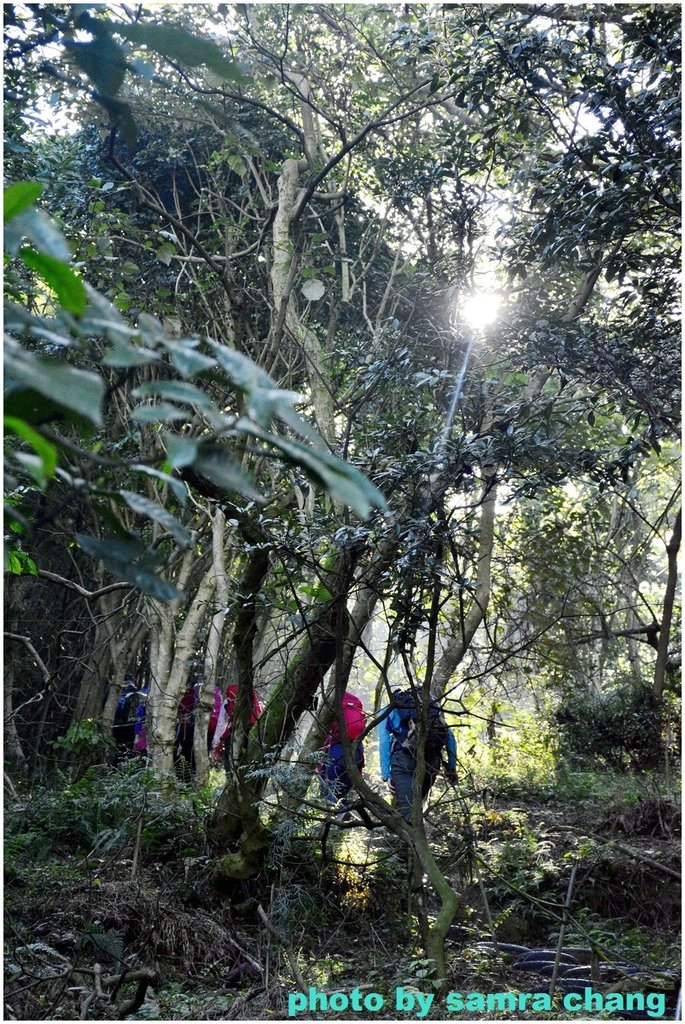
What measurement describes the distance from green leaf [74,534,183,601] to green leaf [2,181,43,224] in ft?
0.85

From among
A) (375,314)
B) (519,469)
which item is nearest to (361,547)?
(519,469)

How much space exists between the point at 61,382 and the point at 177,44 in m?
0.42

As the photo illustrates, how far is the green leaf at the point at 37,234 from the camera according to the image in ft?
1.98

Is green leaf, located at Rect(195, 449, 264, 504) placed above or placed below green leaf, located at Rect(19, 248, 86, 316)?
below

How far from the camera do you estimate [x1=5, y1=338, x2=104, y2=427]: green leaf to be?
0.54 metres

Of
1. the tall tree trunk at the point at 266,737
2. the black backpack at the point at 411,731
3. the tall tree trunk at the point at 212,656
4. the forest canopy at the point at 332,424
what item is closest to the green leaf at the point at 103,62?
the forest canopy at the point at 332,424

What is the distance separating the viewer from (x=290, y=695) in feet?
13.9

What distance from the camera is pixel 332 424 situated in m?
4.93

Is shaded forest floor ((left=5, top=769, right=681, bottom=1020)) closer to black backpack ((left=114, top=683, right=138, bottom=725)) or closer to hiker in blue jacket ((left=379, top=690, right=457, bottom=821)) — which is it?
hiker in blue jacket ((left=379, top=690, right=457, bottom=821))

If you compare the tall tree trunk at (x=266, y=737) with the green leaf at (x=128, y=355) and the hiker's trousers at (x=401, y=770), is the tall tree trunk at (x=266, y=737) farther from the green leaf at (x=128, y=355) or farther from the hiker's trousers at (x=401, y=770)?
the green leaf at (x=128, y=355)

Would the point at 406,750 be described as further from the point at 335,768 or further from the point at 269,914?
the point at 269,914

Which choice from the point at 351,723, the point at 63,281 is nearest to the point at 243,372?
the point at 63,281

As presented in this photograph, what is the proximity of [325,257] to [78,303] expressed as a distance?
6314 mm

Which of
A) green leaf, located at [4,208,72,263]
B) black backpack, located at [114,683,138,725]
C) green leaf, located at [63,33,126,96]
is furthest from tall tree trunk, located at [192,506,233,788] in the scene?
green leaf, located at [4,208,72,263]
